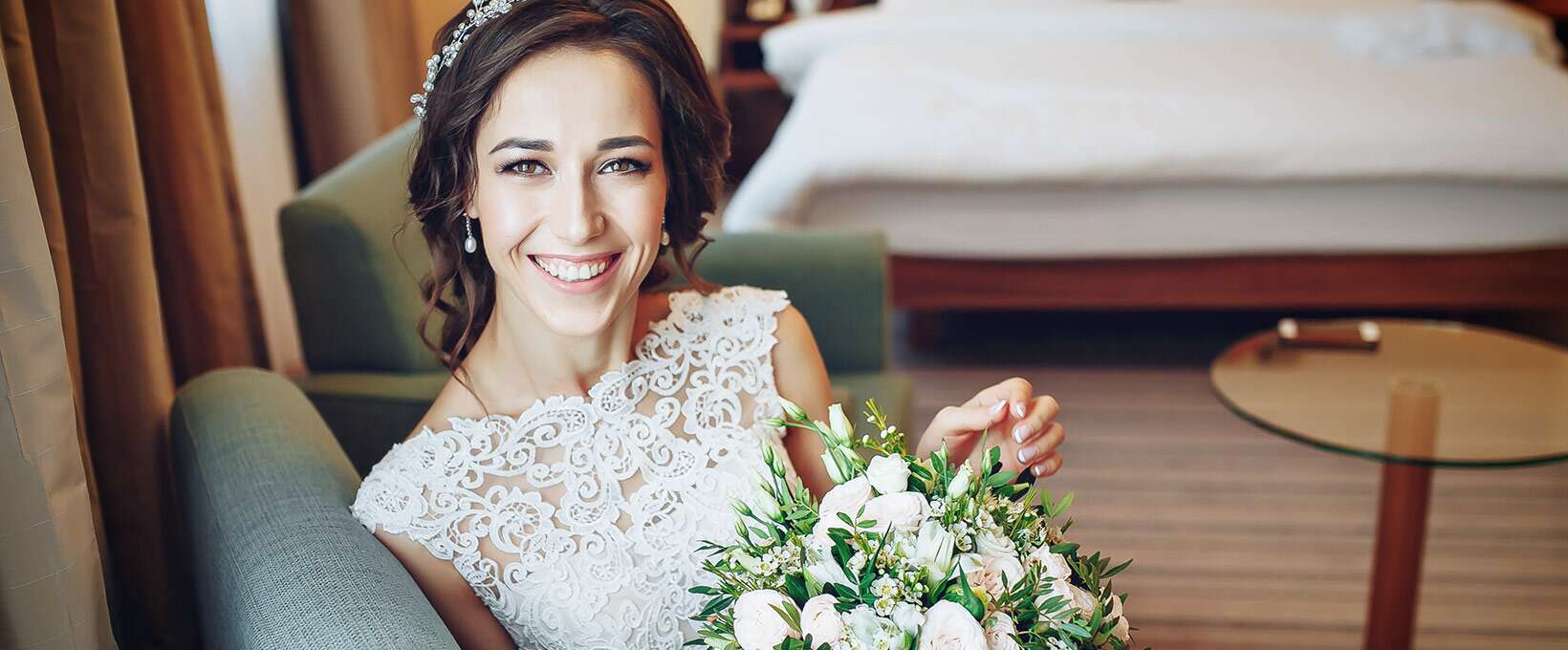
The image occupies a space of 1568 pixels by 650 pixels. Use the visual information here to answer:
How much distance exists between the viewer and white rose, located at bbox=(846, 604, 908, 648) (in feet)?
3.22

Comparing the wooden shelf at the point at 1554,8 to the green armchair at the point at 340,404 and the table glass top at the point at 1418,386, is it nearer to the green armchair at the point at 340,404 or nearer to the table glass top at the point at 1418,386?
the table glass top at the point at 1418,386

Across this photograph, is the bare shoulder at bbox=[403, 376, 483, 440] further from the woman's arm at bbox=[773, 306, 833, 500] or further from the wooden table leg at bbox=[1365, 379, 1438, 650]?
the wooden table leg at bbox=[1365, 379, 1438, 650]

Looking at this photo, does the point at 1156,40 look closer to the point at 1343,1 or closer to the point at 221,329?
the point at 1343,1

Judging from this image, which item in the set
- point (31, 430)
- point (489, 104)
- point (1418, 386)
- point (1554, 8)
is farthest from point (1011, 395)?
point (1554, 8)

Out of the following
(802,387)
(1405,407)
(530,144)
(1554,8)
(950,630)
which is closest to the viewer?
(950,630)

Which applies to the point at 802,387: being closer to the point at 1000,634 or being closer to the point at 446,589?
the point at 446,589

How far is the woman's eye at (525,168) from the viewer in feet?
4.22

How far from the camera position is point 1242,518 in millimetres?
2918

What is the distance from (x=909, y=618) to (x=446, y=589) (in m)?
0.61

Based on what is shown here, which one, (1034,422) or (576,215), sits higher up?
(576,215)

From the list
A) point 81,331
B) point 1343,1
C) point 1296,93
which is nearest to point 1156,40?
point 1343,1

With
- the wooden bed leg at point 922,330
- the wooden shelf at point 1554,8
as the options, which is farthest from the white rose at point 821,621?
the wooden shelf at point 1554,8

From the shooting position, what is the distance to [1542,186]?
11.4 ft

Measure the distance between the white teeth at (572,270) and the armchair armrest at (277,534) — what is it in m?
0.35
